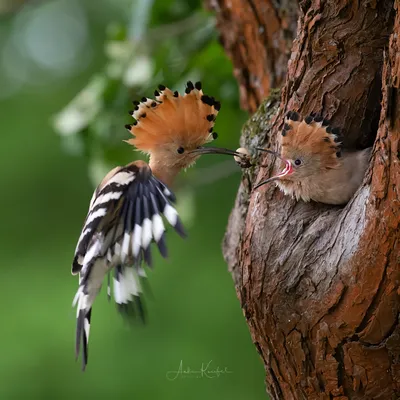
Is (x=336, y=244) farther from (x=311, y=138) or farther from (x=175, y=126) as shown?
(x=175, y=126)

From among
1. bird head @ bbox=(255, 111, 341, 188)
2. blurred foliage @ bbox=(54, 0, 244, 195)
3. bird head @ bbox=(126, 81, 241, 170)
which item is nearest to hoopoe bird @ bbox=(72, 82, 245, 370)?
bird head @ bbox=(126, 81, 241, 170)

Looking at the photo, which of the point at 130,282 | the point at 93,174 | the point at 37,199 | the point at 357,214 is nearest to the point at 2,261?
the point at 37,199

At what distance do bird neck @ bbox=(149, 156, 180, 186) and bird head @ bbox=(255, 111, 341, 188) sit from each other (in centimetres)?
39

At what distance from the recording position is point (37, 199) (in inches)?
233

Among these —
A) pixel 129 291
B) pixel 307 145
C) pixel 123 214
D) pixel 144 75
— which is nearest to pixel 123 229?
pixel 123 214

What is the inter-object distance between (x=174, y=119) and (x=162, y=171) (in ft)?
0.64

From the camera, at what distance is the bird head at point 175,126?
2006 mm

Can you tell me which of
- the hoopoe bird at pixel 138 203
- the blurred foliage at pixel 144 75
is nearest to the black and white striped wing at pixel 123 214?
the hoopoe bird at pixel 138 203

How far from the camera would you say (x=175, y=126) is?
2.11 metres

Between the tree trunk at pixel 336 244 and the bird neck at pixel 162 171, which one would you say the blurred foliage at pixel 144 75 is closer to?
the bird neck at pixel 162 171

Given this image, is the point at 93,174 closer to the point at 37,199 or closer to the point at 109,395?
the point at 109,395

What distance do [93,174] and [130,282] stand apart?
4.38 feet

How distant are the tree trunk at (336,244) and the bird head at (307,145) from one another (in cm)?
5

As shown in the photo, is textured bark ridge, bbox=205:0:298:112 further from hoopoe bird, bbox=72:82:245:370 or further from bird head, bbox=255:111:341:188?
bird head, bbox=255:111:341:188
